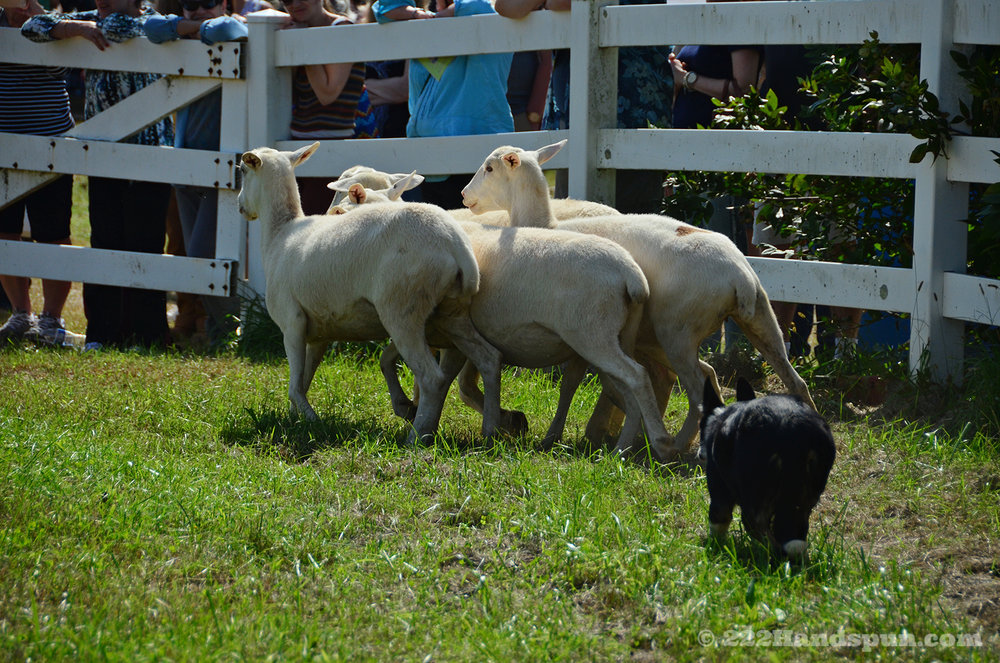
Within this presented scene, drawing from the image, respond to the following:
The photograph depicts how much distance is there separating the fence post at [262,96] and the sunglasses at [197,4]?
36cm

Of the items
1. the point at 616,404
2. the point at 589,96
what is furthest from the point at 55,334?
the point at 616,404

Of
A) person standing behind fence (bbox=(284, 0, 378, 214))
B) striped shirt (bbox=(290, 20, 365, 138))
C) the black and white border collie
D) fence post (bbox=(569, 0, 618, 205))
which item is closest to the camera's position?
the black and white border collie

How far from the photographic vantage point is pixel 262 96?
312 inches

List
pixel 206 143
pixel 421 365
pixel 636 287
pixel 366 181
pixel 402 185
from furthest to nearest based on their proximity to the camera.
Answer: pixel 206 143 < pixel 366 181 < pixel 402 185 < pixel 421 365 < pixel 636 287

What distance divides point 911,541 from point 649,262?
5.50ft

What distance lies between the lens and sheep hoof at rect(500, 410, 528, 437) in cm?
543

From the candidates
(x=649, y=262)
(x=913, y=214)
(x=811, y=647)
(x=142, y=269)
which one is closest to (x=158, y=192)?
(x=142, y=269)

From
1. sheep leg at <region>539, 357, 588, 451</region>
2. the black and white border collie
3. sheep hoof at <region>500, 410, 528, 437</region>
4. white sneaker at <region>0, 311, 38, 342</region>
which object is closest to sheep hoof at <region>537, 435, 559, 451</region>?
sheep leg at <region>539, 357, 588, 451</region>

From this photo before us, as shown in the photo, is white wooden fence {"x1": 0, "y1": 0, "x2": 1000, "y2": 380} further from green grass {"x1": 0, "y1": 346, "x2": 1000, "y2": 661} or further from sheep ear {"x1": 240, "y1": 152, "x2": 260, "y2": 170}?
sheep ear {"x1": 240, "y1": 152, "x2": 260, "y2": 170}

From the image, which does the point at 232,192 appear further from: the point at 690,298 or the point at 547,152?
the point at 690,298

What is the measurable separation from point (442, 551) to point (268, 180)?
9.45ft

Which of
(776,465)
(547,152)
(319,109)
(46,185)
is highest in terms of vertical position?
(319,109)

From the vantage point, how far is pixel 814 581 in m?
3.51

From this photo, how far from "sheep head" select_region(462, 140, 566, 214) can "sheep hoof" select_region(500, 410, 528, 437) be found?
3.46 ft
